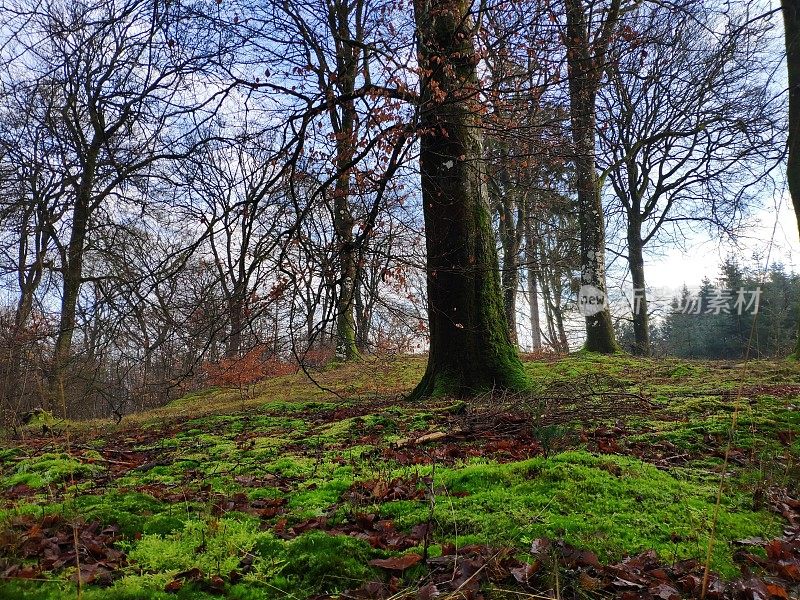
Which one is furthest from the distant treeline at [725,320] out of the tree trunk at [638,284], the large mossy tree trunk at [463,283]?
the large mossy tree trunk at [463,283]

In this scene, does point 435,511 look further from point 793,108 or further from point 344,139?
point 793,108

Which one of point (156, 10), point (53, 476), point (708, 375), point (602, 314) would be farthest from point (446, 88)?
point (602, 314)

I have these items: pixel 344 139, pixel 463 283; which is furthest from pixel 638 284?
pixel 344 139

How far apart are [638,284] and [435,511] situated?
619 inches

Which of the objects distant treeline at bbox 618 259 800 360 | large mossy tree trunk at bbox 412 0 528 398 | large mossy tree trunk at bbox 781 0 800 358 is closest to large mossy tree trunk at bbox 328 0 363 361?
large mossy tree trunk at bbox 412 0 528 398

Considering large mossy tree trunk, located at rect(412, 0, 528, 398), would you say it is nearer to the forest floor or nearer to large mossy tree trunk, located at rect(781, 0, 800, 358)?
the forest floor

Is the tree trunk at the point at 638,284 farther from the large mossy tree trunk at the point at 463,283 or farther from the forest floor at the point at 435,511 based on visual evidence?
the forest floor at the point at 435,511

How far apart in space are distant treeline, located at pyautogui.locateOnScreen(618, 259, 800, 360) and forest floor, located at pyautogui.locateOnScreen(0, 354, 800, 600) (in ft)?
50.1

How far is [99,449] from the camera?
469 cm

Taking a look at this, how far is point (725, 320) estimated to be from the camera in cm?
2444

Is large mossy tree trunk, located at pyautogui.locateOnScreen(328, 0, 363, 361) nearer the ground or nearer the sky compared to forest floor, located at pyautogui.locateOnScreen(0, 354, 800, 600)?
nearer the sky

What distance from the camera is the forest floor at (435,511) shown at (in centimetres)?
170

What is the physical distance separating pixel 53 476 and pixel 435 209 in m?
4.97

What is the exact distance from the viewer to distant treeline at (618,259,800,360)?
1903 centimetres
